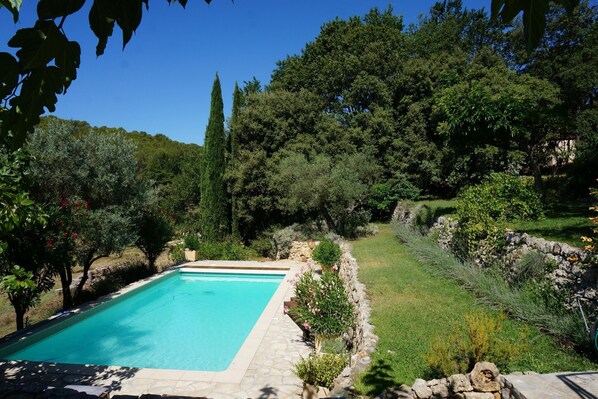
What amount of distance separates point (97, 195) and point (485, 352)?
11330 mm

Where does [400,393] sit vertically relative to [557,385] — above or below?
below

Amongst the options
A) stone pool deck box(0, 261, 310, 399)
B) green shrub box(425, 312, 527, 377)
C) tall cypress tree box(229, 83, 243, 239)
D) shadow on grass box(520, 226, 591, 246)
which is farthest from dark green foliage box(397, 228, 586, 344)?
tall cypress tree box(229, 83, 243, 239)

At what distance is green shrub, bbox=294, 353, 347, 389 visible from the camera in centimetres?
542

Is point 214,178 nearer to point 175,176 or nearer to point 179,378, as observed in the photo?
point 175,176

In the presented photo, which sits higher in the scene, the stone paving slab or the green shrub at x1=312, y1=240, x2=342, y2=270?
the green shrub at x1=312, y1=240, x2=342, y2=270

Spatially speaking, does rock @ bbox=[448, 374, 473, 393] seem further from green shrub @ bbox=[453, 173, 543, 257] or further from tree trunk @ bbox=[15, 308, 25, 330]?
tree trunk @ bbox=[15, 308, 25, 330]

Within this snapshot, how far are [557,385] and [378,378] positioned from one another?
6.86 ft

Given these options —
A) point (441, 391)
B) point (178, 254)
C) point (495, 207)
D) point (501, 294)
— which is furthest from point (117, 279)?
point (495, 207)

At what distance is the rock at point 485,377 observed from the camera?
13.4 feet

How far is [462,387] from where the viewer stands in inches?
164

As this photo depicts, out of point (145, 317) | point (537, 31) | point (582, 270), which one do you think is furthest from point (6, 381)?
point (582, 270)

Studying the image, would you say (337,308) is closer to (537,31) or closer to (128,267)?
(537,31)

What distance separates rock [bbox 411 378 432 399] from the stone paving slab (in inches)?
35.9

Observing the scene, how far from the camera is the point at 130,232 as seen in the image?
1159 centimetres
